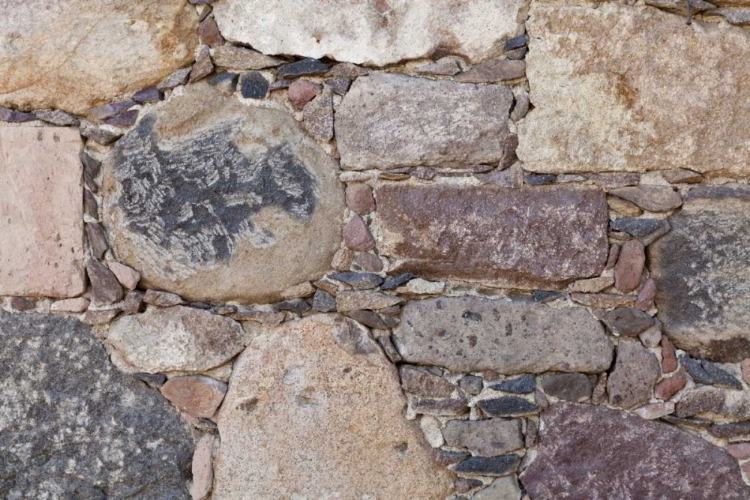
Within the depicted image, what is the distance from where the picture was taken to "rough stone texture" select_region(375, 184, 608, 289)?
6.08 feet

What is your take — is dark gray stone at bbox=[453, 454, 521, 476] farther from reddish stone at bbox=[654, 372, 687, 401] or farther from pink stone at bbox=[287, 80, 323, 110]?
pink stone at bbox=[287, 80, 323, 110]

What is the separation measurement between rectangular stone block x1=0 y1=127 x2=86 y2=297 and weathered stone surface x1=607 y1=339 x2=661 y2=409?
1.31m

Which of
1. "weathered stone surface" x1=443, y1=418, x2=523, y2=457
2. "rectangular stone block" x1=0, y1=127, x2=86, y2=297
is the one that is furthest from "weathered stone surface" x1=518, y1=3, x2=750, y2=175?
"rectangular stone block" x1=0, y1=127, x2=86, y2=297

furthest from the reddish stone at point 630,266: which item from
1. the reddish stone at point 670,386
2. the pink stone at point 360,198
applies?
the pink stone at point 360,198

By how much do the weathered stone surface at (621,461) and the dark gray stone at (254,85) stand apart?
1034 mm

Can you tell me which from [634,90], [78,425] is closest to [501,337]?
[634,90]

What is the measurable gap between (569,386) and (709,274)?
0.41 meters

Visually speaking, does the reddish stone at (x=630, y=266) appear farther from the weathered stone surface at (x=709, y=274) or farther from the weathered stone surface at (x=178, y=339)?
the weathered stone surface at (x=178, y=339)

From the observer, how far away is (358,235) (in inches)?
75.4

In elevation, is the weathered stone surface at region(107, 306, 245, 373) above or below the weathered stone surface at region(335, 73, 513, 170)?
below

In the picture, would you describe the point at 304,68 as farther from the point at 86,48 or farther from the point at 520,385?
the point at 520,385

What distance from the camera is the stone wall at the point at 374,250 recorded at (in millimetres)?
1840

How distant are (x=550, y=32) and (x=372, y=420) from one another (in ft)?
3.30

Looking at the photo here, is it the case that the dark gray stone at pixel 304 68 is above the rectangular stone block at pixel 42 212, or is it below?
above
